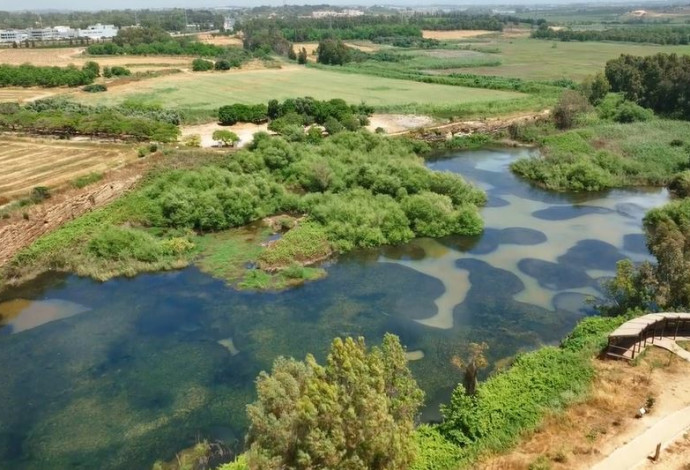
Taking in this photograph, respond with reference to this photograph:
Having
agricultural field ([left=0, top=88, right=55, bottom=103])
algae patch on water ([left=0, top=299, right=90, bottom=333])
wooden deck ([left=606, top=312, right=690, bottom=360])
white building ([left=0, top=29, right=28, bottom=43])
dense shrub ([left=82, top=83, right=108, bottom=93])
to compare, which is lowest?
algae patch on water ([left=0, top=299, right=90, bottom=333])

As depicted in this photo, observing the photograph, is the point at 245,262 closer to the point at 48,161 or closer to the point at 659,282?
the point at 659,282

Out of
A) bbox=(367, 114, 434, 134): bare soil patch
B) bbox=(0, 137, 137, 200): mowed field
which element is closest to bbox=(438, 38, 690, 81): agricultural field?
bbox=(367, 114, 434, 134): bare soil patch

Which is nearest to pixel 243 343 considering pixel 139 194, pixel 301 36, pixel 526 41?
pixel 139 194

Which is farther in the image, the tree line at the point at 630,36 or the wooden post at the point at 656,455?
the tree line at the point at 630,36

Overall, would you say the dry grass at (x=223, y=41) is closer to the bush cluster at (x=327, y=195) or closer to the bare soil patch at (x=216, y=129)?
the bare soil patch at (x=216, y=129)

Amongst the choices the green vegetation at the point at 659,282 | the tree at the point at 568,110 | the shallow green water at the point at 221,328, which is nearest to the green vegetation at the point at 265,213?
the shallow green water at the point at 221,328

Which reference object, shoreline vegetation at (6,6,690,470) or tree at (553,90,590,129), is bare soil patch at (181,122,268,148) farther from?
tree at (553,90,590,129)

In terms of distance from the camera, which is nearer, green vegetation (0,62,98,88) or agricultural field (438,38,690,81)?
green vegetation (0,62,98,88)
